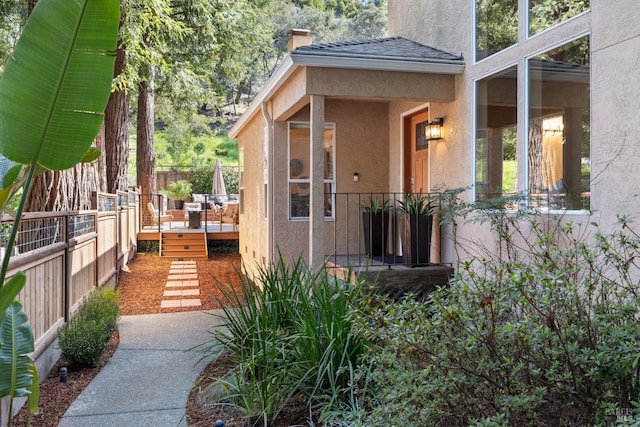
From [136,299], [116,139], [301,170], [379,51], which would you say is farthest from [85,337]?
[116,139]

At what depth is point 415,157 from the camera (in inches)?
340

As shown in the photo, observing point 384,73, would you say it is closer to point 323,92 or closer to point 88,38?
point 323,92

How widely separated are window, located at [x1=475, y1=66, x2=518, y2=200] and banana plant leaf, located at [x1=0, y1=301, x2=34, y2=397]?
4986 millimetres

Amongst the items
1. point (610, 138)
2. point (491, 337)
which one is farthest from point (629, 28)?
point (491, 337)

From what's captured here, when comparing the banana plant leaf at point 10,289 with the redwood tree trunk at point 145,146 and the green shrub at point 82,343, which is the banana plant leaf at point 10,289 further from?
the redwood tree trunk at point 145,146

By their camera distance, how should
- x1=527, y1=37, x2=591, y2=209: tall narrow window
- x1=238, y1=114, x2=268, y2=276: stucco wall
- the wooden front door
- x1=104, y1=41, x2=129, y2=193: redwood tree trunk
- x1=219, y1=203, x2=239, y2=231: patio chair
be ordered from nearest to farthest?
x1=527, y1=37, x2=591, y2=209: tall narrow window → the wooden front door → x1=238, y1=114, x2=268, y2=276: stucco wall → x1=104, y1=41, x2=129, y2=193: redwood tree trunk → x1=219, y1=203, x2=239, y2=231: patio chair

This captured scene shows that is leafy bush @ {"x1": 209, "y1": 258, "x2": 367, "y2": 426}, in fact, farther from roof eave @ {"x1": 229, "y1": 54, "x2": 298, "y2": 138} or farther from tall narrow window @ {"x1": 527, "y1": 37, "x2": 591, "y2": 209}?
roof eave @ {"x1": 229, "y1": 54, "x2": 298, "y2": 138}

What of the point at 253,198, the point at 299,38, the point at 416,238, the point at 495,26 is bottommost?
the point at 416,238

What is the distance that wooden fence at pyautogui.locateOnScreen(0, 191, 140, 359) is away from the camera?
478 centimetres

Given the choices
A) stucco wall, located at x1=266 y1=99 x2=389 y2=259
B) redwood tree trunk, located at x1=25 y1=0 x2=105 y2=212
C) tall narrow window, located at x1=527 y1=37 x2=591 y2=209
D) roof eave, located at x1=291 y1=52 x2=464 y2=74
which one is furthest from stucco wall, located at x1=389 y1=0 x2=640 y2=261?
redwood tree trunk, located at x1=25 y1=0 x2=105 y2=212

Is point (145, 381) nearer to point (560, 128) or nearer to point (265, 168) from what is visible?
point (560, 128)

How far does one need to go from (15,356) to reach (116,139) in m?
12.6

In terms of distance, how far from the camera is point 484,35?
6633 millimetres

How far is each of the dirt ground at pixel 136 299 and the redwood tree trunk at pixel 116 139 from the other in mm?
2377
